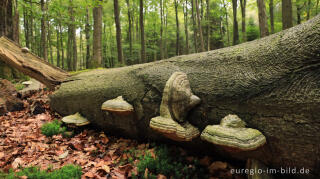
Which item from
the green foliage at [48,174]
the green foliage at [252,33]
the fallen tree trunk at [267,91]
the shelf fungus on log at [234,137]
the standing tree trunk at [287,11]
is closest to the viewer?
the shelf fungus on log at [234,137]

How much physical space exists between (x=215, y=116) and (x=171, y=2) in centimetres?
2696

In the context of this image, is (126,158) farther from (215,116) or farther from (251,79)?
(251,79)

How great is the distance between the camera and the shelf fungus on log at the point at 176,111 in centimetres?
186

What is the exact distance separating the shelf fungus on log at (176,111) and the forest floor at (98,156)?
713 millimetres

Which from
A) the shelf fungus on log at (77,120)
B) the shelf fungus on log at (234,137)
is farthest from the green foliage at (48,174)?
the shelf fungus on log at (234,137)

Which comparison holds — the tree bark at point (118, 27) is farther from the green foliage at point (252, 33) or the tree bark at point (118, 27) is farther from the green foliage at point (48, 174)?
the green foliage at point (252, 33)

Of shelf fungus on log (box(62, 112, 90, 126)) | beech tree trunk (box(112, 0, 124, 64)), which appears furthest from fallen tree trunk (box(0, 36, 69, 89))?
beech tree trunk (box(112, 0, 124, 64))

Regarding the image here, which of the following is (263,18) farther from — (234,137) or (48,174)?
(48,174)

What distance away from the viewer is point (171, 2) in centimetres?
2558

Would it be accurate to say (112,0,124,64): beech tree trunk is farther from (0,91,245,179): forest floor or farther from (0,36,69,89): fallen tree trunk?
(0,91,245,179): forest floor

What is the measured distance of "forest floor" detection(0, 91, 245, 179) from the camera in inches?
93.4

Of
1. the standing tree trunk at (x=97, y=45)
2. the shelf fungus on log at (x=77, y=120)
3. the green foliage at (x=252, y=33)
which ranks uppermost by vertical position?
the green foliage at (x=252, y=33)

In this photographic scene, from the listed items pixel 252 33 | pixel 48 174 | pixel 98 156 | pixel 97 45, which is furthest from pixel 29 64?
pixel 252 33

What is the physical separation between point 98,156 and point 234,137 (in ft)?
8.04
